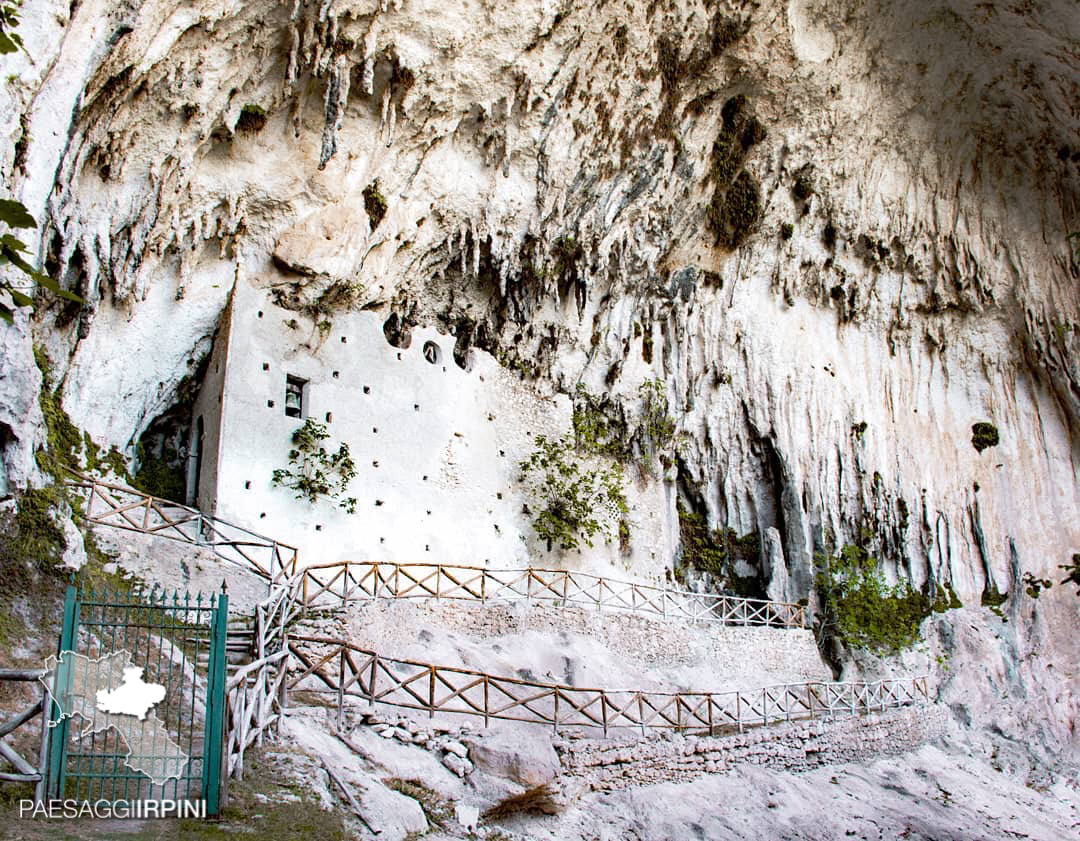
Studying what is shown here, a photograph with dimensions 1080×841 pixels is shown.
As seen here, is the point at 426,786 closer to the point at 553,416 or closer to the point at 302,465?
the point at 302,465

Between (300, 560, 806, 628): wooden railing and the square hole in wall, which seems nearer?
(300, 560, 806, 628): wooden railing

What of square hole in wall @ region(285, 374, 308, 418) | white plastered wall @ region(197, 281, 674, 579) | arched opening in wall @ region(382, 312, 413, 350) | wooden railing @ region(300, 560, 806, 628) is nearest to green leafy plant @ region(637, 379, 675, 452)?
white plastered wall @ region(197, 281, 674, 579)

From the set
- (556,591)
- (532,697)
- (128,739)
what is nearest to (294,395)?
(556,591)

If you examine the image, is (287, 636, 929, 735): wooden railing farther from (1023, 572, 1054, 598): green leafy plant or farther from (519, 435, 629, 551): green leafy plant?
(1023, 572, 1054, 598): green leafy plant

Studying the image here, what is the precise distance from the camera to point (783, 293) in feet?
79.9

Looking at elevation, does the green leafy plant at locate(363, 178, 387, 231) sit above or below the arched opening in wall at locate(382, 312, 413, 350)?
above

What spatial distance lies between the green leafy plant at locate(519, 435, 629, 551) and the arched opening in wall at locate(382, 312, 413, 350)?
12.4ft

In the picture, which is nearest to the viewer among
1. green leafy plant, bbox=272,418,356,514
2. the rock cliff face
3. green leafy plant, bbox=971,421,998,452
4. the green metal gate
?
the green metal gate

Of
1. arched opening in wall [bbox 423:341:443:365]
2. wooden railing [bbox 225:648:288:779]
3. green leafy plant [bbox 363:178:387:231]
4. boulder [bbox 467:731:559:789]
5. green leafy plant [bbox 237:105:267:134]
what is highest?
green leafy plant [bbox 237:105:267:134]

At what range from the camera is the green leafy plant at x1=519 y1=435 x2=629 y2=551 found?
21.1 metres

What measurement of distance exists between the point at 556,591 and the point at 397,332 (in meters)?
7.57

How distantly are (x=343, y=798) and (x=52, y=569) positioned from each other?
440cm

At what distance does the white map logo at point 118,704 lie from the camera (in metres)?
6.30

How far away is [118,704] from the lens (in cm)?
659
